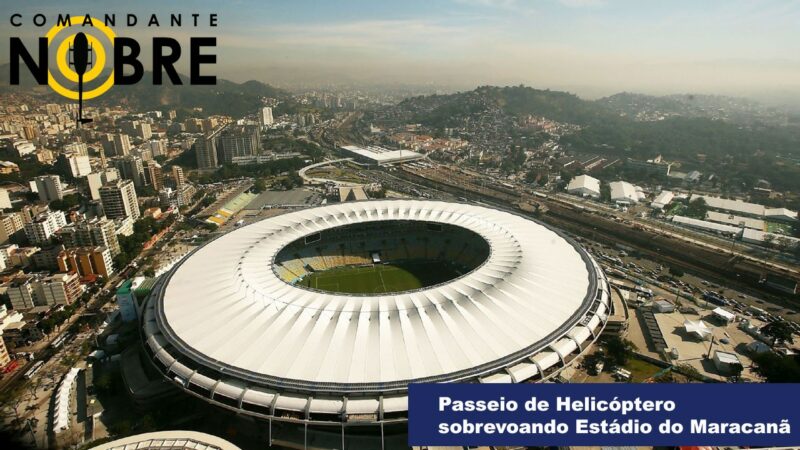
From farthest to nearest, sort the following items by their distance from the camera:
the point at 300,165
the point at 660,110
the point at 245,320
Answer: the point at 660,110
the point at 300,165
the point at 245,320

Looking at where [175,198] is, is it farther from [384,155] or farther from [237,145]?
[384,155]

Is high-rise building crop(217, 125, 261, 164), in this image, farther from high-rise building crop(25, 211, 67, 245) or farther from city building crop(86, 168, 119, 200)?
high-rise building crop(25, 211, 67, 245)

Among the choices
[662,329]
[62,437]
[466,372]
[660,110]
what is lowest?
[62,437]

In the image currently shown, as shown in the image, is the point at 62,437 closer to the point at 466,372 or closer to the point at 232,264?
the point at 232,264

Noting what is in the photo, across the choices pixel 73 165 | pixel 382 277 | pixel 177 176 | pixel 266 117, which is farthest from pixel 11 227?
pixel 266 117

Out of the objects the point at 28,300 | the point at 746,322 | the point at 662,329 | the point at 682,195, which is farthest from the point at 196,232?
the point at 682,195

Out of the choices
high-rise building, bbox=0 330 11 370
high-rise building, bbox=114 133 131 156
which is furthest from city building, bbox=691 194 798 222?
high-rise building, bbox=114 133 131 156

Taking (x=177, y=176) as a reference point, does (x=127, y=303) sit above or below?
below
